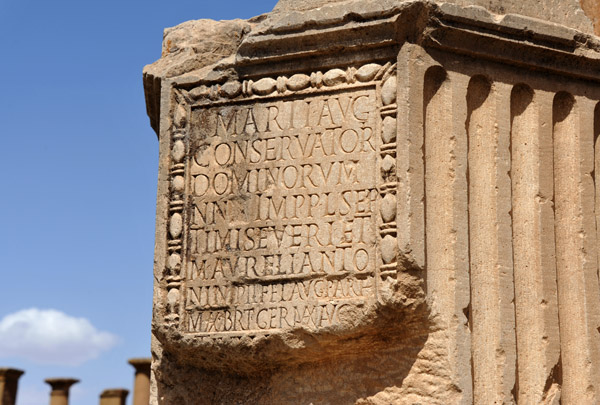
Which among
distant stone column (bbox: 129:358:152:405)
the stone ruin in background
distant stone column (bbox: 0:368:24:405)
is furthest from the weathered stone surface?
distant stone column (bbox: 0:368:24:405)

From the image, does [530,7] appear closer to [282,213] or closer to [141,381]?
[282,213]

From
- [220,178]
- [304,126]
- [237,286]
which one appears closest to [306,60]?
[304,126]

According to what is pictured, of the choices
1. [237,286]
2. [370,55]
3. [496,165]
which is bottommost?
[237,286]

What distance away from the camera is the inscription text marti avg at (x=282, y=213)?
20.0ft

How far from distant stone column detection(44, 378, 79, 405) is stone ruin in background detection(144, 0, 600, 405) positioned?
18914 millimetres

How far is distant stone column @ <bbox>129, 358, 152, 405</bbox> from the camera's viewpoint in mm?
22953

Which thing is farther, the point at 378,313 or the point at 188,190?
the point at 188,190

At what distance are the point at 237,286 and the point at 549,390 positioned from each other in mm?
1773

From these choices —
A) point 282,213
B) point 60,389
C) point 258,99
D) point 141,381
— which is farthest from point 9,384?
point 282,213

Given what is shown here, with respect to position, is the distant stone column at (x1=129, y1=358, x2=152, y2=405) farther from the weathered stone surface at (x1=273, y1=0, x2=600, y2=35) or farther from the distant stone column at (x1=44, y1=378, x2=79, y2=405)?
the weathered stone surface at (x1=273, y1=0, x2=600, y2=35)

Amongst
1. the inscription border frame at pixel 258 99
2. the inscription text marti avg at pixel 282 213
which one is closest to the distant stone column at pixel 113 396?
the inscription border frame at pixel 258 99

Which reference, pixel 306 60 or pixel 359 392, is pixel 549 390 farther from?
pixel 306 60

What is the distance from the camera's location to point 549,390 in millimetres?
6184

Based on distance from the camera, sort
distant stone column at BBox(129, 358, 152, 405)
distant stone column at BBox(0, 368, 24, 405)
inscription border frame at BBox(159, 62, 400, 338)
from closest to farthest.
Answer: inscription border frame at BBox(159, 62, 400, 338)
distant stone column at BBox(129, 358, 152, 405)
distant stone column at BBox(0, 368, 24, 405)
